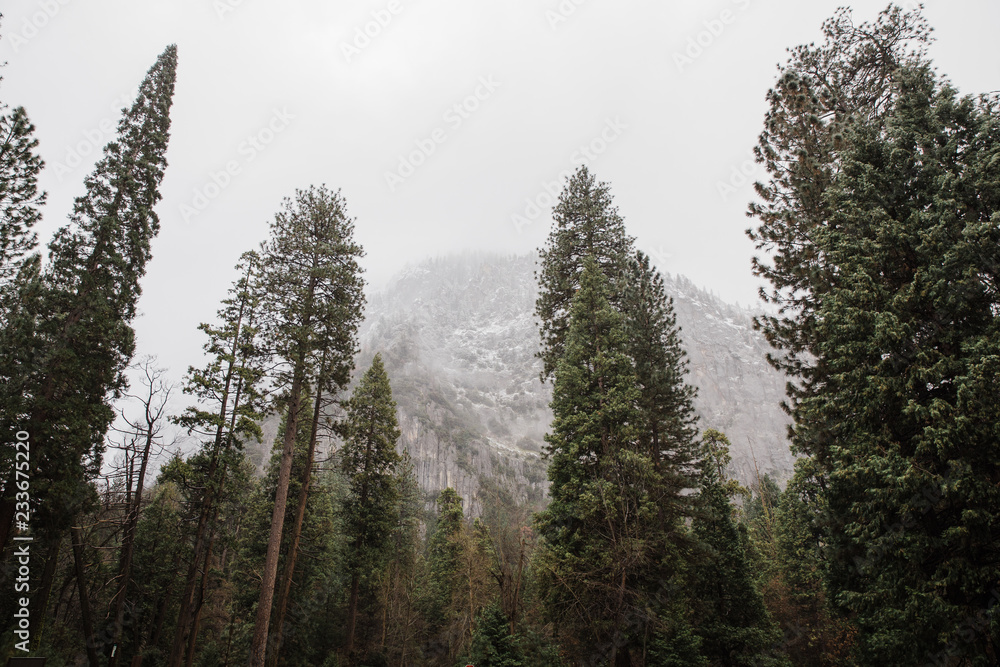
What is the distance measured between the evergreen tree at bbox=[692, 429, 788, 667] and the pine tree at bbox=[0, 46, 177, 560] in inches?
672

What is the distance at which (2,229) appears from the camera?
942 centimetres

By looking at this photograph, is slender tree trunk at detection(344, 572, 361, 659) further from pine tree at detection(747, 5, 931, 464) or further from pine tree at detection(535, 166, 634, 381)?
pine tree at detection(747, 5, 931, 464)

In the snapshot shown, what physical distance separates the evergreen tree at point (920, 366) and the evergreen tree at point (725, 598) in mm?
5347

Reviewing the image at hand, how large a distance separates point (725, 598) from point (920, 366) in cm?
1183

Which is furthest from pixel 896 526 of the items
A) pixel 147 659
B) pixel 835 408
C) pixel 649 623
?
pixel 147 659

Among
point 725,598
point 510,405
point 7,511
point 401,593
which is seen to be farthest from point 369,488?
point 510,405

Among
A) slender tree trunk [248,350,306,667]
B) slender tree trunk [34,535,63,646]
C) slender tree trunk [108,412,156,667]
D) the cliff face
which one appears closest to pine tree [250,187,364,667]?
slender tree trunk [248,350,306,667]

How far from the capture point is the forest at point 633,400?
7121 mm

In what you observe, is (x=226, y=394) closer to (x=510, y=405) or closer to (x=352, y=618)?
(x=352, y=618)

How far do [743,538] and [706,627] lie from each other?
32.2 ft

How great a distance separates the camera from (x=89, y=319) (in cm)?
1095

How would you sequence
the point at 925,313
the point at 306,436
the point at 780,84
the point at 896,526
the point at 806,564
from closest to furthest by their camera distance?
the point at 896,526 → the point at 925,313 → the point at 780,84 → the point at 306,436 → the point at 806,564

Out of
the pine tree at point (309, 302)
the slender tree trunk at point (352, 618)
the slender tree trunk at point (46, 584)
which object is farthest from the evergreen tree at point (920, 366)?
the slender tree trunk at point (46, 584)

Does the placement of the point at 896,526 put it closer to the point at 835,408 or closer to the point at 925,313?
the point at 835,408
